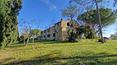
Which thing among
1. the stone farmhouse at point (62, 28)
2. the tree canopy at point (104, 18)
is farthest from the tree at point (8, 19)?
the tree canopy at point (104, 18)

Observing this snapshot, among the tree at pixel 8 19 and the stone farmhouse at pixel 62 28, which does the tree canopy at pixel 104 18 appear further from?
the tree at pixel 8 19

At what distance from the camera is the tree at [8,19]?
21.2m

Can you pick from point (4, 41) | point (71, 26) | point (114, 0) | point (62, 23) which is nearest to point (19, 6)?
point (4, 41)

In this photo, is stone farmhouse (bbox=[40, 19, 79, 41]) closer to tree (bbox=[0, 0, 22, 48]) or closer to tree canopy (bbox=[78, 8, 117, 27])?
tree canopy (bbox=[78, 8, 117, 27])

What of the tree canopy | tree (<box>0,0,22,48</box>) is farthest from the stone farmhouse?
tree (<box>0,0,22,48</box>)

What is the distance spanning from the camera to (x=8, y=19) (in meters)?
22.2

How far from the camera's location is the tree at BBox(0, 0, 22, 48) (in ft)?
69.5

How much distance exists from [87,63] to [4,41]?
9.18 m

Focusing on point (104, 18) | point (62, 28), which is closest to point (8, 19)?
point (62, 28)

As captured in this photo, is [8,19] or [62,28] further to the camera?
[62,28]

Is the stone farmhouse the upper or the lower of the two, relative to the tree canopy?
lower

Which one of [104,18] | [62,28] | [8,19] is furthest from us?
[104,18]

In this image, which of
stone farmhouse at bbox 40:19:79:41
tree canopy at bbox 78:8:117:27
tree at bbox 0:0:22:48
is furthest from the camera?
tree canopy at bbox 78:8:117:27

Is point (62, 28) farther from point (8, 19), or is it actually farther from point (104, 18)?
point (8, 19)
